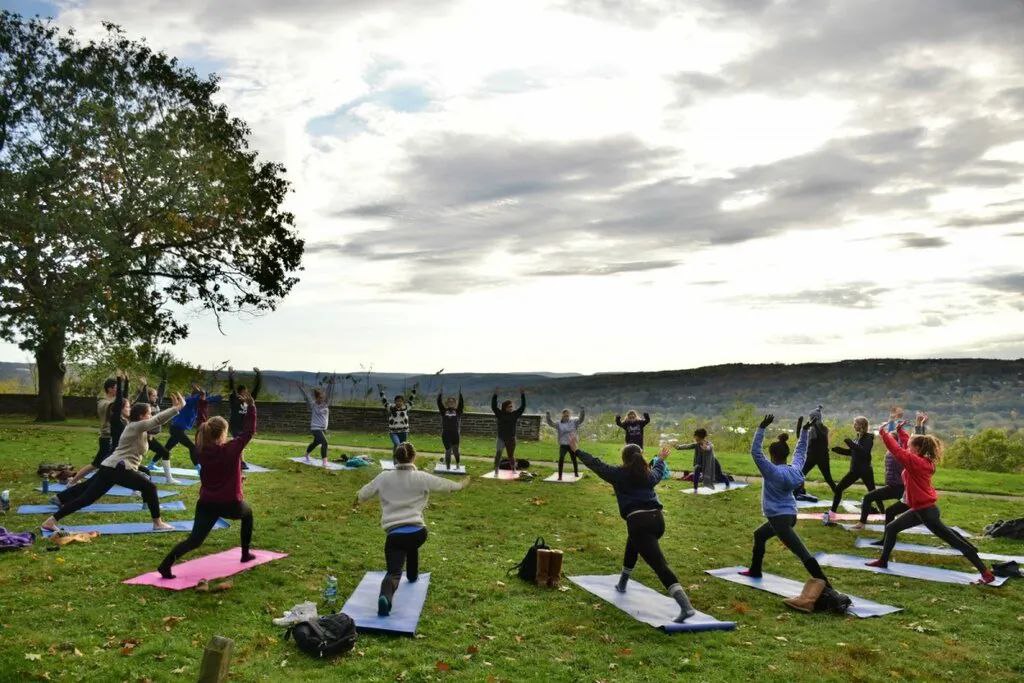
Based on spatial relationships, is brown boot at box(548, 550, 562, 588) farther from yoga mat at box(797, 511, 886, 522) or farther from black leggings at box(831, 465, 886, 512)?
yoga mat at box(797, 511, 886, 522)

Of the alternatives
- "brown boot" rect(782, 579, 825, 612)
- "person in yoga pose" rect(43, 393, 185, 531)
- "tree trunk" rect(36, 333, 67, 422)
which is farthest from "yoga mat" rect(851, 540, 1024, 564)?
"tree trunk" rect(36, 333, 67, 422)

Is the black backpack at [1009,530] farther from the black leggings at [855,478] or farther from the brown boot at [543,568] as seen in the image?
the brown boot at [543,568]

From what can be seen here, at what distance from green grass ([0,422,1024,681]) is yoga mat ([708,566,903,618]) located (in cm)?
24

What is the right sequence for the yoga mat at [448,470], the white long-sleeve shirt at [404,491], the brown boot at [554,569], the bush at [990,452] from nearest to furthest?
the white long-sleeve shirt at [404,491]
the brown boot at [554,569]
the yoga mat at [448,470]
the bush at [990,452]

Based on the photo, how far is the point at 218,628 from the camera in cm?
891

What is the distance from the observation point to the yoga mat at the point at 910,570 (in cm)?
1206

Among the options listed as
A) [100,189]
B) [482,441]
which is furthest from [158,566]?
[100,189]

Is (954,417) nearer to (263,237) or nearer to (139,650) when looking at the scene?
(263,237)

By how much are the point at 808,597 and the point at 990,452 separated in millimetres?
25101

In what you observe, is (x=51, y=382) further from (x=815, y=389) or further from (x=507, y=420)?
(x=815, y=389)

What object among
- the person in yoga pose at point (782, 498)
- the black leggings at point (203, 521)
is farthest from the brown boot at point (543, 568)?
the black leggings at point (203, 521)

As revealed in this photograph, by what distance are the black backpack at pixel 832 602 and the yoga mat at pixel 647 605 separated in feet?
4.58

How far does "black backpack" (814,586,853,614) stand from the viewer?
10.3 m

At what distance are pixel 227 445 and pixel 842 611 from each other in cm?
787
